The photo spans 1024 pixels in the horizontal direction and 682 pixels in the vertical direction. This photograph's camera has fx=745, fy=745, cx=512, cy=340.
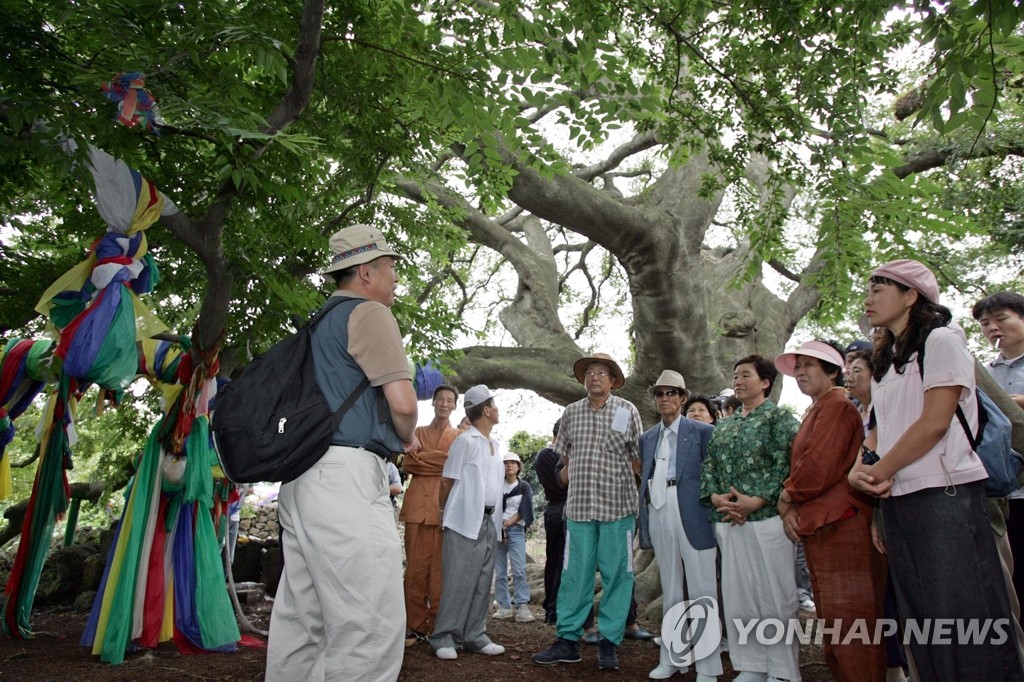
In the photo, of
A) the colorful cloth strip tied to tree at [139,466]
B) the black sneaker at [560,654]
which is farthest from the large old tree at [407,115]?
the black sneaker at [560,654]

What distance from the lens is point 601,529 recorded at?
16.0 feet

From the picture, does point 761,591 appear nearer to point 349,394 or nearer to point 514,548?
point 349,394

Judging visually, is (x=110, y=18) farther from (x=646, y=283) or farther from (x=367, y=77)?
(x=646, y=283)

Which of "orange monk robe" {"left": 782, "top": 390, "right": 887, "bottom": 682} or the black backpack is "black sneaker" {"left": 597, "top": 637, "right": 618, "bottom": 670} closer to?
"orange monk robe" {"left": 782, "top": 390, "right": 887, "bottom": 682}

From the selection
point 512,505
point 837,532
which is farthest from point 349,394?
point 512,505

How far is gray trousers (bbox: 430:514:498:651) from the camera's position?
531 centimetres

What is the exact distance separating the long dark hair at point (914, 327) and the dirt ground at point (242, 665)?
252 centimetres

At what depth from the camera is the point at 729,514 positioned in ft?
13.6

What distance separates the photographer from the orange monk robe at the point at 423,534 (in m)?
5.74

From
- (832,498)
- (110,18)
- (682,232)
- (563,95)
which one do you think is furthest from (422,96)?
(682,232)

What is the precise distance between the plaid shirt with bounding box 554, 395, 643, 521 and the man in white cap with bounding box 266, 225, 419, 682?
8.10ft

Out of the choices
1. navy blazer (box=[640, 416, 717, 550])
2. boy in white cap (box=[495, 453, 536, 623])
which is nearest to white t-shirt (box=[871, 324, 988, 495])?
navy blazer (box=[640, 416, 717, 550])

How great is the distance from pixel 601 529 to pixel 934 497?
2486 mm

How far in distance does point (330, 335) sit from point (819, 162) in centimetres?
394
